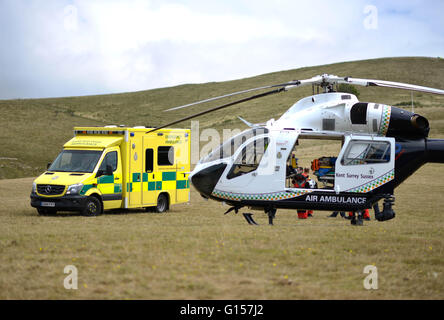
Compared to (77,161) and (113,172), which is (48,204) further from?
(113,172)

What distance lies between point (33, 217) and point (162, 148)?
487 cm

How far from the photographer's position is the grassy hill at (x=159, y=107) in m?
45.9

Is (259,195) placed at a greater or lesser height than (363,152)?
lesser

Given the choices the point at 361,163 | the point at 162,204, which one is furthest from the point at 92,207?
the point at 361,163

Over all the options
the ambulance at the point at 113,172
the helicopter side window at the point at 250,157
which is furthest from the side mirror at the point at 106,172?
the helicopter side window at the point at 250,157

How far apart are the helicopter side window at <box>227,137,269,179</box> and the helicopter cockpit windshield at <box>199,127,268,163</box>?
17 centimetres

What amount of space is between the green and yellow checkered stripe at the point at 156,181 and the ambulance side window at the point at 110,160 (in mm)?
711

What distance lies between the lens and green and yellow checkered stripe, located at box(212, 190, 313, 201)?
44.1ft

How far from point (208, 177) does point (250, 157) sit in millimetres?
1077

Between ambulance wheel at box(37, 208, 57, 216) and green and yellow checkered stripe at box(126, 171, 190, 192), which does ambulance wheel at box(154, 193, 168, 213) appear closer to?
green and yellow checkered stripe at box(126, 171, 190, 192)

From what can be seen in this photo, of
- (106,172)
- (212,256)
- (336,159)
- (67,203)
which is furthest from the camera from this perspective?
(106,172)

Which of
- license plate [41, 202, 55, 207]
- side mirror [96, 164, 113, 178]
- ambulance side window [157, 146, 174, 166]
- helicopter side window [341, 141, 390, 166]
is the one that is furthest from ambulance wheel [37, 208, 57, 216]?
helicopter side window [341, 141, 390, 166]

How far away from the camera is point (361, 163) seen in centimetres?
1343

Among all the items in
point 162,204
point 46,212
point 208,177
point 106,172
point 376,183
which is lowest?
point 46,212
